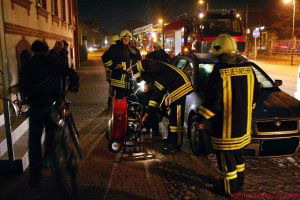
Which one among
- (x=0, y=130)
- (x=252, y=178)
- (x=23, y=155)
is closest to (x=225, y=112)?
(x=252, y=178)

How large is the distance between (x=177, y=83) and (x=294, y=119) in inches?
69.3

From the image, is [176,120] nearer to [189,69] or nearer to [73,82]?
[189,69]

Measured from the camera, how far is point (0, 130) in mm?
6293

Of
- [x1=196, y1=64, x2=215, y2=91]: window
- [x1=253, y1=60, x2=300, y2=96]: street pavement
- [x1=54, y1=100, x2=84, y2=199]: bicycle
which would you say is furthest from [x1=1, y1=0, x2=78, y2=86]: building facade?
[x1=253, y1=60, x2=300, y2=96]: street pavement

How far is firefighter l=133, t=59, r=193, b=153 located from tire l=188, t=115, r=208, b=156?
0.20m

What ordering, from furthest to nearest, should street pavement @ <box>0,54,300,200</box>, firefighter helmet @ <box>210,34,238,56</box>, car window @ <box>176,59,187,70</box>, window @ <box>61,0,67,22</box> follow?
window @ <box>61,0,67,22</box> → car window @ <box>176,59,187,70</box> → street pavement @ <box>0,54,300,200</box> → firefighter helmet @ <box>210,34,238,56</box>

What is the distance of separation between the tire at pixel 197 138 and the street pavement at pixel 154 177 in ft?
0.51

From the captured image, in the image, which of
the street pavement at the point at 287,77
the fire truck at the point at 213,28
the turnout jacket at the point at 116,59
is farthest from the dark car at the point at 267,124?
the fire truck at the point at 213,28

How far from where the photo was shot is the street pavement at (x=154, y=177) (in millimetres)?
4266

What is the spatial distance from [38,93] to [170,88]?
1964 millimetres

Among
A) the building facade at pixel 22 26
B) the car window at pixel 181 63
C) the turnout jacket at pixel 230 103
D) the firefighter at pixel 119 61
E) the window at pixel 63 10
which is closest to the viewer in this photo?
the turnout jacket at pixel 230 103

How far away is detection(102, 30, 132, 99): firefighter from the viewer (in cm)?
671

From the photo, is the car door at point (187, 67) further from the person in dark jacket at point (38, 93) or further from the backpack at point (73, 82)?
the person in dark jacket at point (38, 93)

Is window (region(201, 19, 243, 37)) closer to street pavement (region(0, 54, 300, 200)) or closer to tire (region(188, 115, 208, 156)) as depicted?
street pavement (region(0, 54, 300, 200))
